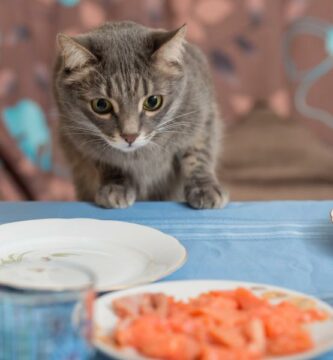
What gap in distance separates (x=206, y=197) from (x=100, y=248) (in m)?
0.38

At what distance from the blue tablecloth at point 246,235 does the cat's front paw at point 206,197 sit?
21 mm

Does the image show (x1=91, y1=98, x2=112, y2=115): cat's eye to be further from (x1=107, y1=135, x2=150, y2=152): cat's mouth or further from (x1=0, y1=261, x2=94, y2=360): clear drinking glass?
(x1=0, y1=261, x2=94, y2=360): clear drinking glass

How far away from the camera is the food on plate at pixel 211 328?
23.1 inches

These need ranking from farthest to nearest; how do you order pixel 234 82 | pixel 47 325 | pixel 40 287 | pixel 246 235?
1. pixel 234 82
2. pixel 246 235
3. pixel 40 287
4. pixel 47 325

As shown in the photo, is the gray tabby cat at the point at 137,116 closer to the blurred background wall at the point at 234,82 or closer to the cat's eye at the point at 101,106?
the cat's eye at the point at 101,106

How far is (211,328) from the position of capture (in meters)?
0.62

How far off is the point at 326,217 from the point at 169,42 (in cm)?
42

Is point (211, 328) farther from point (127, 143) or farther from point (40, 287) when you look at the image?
point (127, 143)

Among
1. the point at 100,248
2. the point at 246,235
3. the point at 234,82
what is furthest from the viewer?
the point at 234,82

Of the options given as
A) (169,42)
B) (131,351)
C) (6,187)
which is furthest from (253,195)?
(131,351)

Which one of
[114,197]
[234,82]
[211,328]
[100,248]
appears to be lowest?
[234,82]

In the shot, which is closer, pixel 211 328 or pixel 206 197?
pixel 211 328

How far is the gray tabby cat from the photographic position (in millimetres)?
1227

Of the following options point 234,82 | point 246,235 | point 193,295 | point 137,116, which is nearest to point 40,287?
point 193,295
